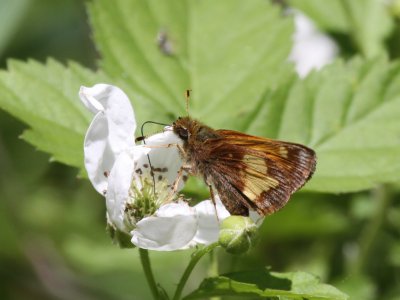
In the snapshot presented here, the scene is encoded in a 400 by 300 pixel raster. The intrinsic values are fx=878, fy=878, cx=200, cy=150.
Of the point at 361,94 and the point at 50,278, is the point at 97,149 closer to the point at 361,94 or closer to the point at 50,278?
the point at 361,94

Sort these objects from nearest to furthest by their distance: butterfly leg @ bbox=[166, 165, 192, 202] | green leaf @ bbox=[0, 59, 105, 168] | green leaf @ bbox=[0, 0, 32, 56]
Answer: butterfly leg @ bbox=[166, 165, 192, 202]
green leaf @ bbox=[0, 59, 105, 168]
green leaf @ bbox=[0, 0, 32, 56]

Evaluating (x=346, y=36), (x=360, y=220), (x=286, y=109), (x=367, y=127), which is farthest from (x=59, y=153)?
(x=346, y=36)

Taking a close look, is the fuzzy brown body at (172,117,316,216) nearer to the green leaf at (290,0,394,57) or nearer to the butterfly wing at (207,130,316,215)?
the butterfly wing at (207,130,316,215)

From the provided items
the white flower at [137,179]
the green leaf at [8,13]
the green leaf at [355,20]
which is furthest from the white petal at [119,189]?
the green leaf at [8,13]

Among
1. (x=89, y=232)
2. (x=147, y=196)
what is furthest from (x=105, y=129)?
(x=89, y=232)

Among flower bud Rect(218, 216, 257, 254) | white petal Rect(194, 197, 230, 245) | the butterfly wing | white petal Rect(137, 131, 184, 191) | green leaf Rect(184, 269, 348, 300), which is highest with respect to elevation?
white petal Rect(137, 131, 184, 191)

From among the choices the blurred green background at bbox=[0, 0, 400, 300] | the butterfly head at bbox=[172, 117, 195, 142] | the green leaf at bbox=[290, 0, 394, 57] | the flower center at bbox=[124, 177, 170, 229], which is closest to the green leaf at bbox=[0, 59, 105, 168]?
the flower center at bbox=[124, 177, 170, 229]

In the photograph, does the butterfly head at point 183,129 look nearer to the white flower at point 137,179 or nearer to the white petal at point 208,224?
the white flower at point 137,179
